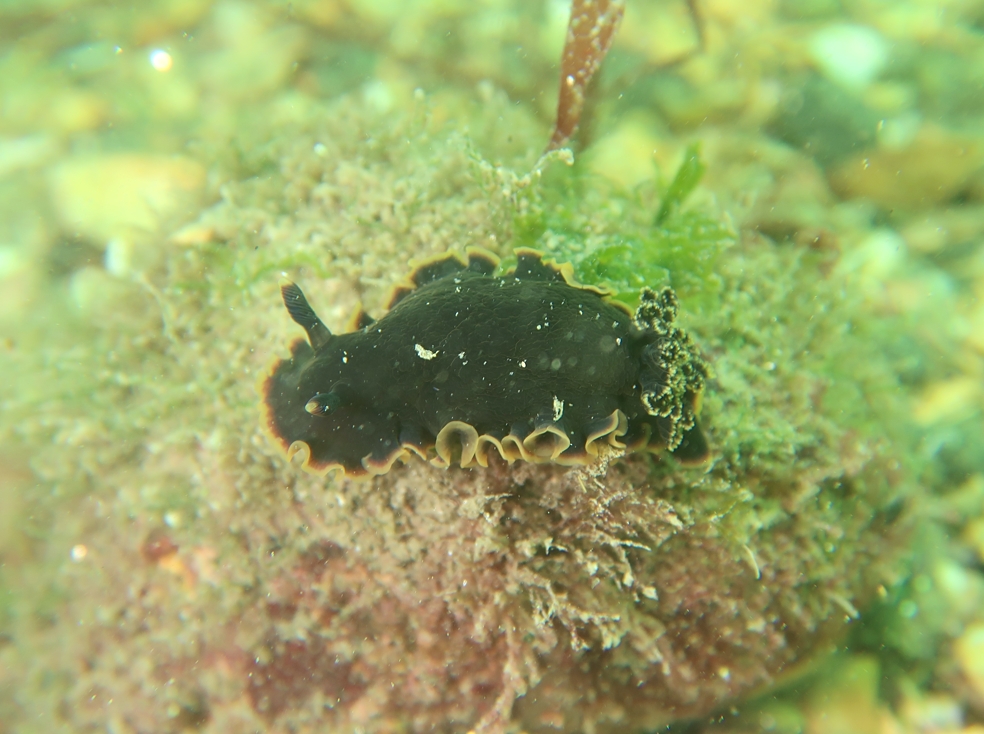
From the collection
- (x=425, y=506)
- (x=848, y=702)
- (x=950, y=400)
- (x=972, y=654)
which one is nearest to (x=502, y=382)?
(x=425, y=506)

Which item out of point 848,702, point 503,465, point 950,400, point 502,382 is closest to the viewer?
point 502,382

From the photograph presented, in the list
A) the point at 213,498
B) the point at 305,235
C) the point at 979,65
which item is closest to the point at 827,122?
the point at 979,65

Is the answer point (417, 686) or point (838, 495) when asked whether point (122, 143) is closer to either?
point (417, 686)

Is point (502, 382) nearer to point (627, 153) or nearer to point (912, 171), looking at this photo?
point (627, 153)

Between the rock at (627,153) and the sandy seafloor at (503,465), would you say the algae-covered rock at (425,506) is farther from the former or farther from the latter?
the rock at (627,153)

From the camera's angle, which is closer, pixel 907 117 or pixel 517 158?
pixel 517 158

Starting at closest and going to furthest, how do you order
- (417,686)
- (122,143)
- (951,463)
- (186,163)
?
(417,686) → (951,463) → (186,163) → (122,143)

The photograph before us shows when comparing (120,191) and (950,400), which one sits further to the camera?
(120,191)
